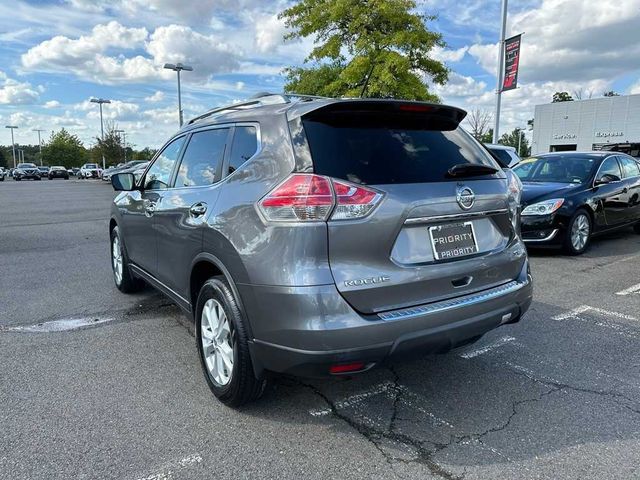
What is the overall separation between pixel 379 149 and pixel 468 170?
62cm

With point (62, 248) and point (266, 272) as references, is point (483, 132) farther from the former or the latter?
point (266, 272)

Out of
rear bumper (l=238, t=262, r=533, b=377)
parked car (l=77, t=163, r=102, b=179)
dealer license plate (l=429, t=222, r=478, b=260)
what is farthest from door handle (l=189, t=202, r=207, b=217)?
parked car (l=77, t=163, r=102, b=179)

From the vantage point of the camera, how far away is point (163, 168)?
171 inches

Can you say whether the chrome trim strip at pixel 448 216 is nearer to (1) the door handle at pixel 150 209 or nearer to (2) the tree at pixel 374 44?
(1) the door handle at pixel 150 209

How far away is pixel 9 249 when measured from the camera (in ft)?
28.1

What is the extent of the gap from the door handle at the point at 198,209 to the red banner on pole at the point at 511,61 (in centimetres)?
1576

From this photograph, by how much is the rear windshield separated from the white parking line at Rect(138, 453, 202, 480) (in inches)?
63.5

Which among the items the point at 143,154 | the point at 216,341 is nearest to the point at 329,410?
the point at 216,341

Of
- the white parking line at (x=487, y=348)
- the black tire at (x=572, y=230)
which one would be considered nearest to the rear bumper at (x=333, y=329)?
the white parking line at (x=487, y=348)

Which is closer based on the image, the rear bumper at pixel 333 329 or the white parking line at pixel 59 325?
the rear bumper at pixel 333 329

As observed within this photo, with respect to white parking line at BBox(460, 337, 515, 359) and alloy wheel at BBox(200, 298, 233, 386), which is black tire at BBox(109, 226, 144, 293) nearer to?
alloy wheel at BBox(200, 298, 233, 386)

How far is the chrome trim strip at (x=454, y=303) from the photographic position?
2.54m

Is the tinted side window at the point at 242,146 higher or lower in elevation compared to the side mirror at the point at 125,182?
higher

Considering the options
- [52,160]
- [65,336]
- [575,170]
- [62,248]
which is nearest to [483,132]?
[575,170]
